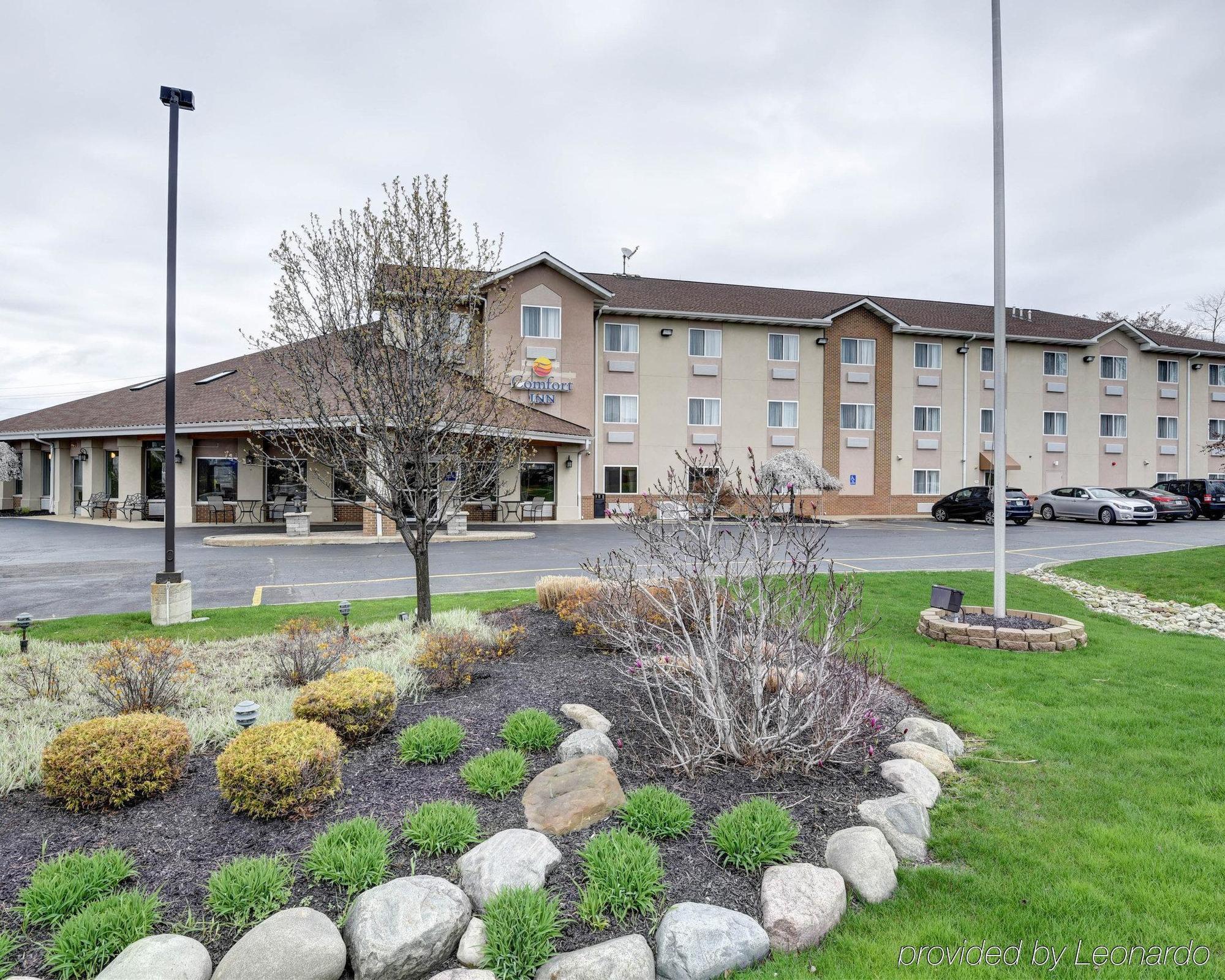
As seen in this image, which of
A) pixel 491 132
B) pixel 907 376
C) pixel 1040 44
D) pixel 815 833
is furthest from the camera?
pixel 907 376

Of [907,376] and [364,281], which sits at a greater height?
[907,376]

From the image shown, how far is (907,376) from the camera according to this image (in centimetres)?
3334

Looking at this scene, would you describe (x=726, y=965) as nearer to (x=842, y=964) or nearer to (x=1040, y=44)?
(x=842, y=964)

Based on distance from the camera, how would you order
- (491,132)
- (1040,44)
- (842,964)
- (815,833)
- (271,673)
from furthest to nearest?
(491,132) < (1040,44) < (271,673) < (815,833) < (842,964)

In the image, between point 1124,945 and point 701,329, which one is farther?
point 701,329

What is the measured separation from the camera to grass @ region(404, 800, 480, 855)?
3.16 meters

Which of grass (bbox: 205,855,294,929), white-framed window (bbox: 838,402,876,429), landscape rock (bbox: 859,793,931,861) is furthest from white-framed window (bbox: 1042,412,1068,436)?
grass (bbox: 205,855,294,929)

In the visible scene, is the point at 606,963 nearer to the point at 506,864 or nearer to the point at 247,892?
the point at 506,864

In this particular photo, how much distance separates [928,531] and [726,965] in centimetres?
2309

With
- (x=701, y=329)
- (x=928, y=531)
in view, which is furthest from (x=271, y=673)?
(x=701, y=329)

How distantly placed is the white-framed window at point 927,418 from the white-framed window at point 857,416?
2.57 m

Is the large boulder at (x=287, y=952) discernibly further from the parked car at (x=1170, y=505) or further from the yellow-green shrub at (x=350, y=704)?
the parked car at (x=1170, y=505)

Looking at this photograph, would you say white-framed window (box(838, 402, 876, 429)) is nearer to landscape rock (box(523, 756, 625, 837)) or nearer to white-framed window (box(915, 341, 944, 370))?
white-framed window (box(915, 341, 944, 370))

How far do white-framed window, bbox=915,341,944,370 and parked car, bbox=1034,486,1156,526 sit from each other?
328 inches
